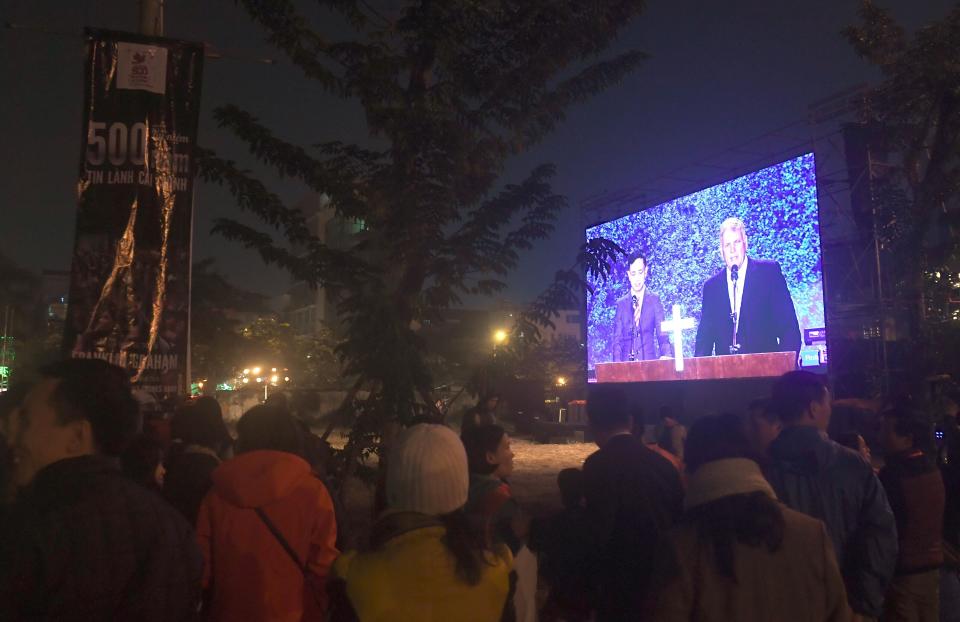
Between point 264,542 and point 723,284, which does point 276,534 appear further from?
point 723,284

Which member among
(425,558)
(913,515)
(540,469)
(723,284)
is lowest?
(540,469)

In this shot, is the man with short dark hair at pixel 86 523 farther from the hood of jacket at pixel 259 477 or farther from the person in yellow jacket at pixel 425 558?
the hood of jacket at pixel 259 477

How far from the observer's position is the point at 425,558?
68.7 inches

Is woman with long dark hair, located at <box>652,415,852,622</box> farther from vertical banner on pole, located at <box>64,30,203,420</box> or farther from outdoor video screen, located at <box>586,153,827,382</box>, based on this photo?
outdoor video screen, located at <box>586,153,827,382</box>

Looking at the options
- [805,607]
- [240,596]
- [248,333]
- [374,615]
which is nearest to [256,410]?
[240,596]

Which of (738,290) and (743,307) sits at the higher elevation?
(738,290)

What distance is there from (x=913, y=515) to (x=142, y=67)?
576 centimetres

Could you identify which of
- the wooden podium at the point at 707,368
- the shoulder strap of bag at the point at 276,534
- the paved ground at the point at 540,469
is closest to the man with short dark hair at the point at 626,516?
the shoulder strap of bag at the point at 276,534

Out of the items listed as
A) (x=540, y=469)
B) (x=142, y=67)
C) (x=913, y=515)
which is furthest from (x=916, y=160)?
(x=142, y=67)

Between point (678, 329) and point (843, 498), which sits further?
point (678, 329)

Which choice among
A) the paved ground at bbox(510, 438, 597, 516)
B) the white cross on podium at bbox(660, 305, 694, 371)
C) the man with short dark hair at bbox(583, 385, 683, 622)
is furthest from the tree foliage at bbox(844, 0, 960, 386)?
the man with short dark hair at bbox(583, 385, 683, 622)

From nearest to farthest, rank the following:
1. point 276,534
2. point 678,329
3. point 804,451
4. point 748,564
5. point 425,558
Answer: point 425,558, point 748,564, point 276,534, point 804,451, point 678,329

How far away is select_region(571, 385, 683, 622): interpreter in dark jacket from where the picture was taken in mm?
2727

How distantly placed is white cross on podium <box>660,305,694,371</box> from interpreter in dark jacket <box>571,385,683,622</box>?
13141 millimetres
